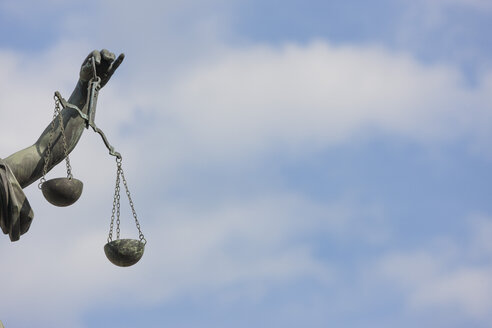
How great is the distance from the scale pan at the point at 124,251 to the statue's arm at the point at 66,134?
1120mm

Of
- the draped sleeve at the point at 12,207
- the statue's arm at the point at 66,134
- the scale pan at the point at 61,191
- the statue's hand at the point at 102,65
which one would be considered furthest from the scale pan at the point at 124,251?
the statue's hand at the point at 102,65

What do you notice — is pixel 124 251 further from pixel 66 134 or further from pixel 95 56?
pixel 95 56

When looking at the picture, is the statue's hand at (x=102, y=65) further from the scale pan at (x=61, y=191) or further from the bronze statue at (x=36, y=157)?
the scale pan at (x=61, y=191)

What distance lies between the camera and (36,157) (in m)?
11.9

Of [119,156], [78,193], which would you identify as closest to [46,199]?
[78,193]

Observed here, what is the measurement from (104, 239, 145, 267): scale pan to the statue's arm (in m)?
1.12

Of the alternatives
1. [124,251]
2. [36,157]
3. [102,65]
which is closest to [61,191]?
[36,157]

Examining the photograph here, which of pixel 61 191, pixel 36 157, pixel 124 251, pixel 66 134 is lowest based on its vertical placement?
pixel 124 251

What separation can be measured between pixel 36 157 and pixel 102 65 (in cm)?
131

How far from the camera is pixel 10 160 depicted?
460 inches

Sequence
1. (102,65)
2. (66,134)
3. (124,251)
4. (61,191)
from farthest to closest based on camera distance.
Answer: (102,65)
(66,134)
(124,251)
(61,191)

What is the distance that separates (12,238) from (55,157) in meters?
1.08

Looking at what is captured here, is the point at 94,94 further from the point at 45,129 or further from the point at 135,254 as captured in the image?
the point at 135,254

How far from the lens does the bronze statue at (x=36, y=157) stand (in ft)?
37.2
